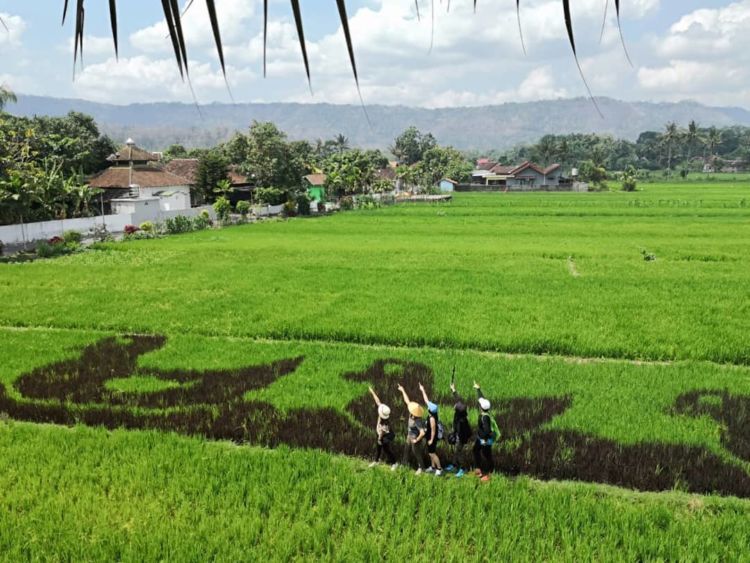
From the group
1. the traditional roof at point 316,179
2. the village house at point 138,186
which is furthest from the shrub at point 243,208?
the traditional roof at point 316,179

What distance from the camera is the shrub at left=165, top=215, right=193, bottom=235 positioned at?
33.2m

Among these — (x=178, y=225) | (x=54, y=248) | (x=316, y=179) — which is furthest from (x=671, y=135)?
(x=54, y=248)

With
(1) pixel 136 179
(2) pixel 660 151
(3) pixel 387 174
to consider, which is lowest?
(1) pixel 136 179

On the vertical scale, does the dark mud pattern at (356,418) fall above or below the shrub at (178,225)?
below

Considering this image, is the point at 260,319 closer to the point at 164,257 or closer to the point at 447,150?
the point at 164,257

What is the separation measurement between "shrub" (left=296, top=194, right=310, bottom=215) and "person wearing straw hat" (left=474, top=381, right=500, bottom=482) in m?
41.4

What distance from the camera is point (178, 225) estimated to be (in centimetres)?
3359

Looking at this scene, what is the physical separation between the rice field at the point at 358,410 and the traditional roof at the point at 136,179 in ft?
61.8

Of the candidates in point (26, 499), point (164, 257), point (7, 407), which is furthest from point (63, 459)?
point (164, 257)

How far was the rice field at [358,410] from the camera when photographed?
5234mm

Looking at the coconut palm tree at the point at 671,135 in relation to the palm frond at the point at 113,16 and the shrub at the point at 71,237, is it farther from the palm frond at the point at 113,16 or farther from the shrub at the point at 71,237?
the palm frond at the point at 113,16

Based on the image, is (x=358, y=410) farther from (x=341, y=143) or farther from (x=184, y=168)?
(x=341, y=143)

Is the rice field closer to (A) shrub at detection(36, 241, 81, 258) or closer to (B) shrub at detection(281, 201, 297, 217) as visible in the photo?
(A) shrub at detection(36, 241, 81, 258)

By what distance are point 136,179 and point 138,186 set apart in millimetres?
1029
